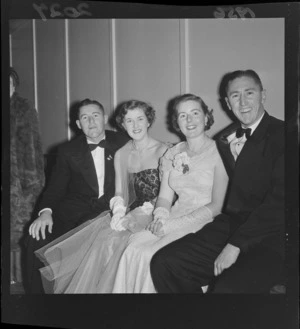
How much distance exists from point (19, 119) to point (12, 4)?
20.3 inches

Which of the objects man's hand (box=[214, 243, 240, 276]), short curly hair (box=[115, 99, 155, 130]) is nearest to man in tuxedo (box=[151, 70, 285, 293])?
man's hand (box=[214, 243, 240, 276])

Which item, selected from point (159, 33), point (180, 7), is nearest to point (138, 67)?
point (159, 33)

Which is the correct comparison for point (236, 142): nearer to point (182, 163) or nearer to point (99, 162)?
point (182, 163)

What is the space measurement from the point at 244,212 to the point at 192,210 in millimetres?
224

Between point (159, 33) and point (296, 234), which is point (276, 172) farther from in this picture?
point (159, 33)

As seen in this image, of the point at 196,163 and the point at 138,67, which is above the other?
the point at 138,67

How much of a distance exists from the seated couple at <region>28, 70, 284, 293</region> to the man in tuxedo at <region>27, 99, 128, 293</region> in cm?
4

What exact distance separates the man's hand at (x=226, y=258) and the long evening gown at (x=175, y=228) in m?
0.15

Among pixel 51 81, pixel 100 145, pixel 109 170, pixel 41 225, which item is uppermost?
pixel 51 81

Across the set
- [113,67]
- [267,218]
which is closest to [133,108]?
[113,67]

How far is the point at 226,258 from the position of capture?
1.94 metres

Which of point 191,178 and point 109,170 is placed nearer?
point 191,178

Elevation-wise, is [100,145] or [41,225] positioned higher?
[100,145]

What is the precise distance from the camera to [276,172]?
198cm
